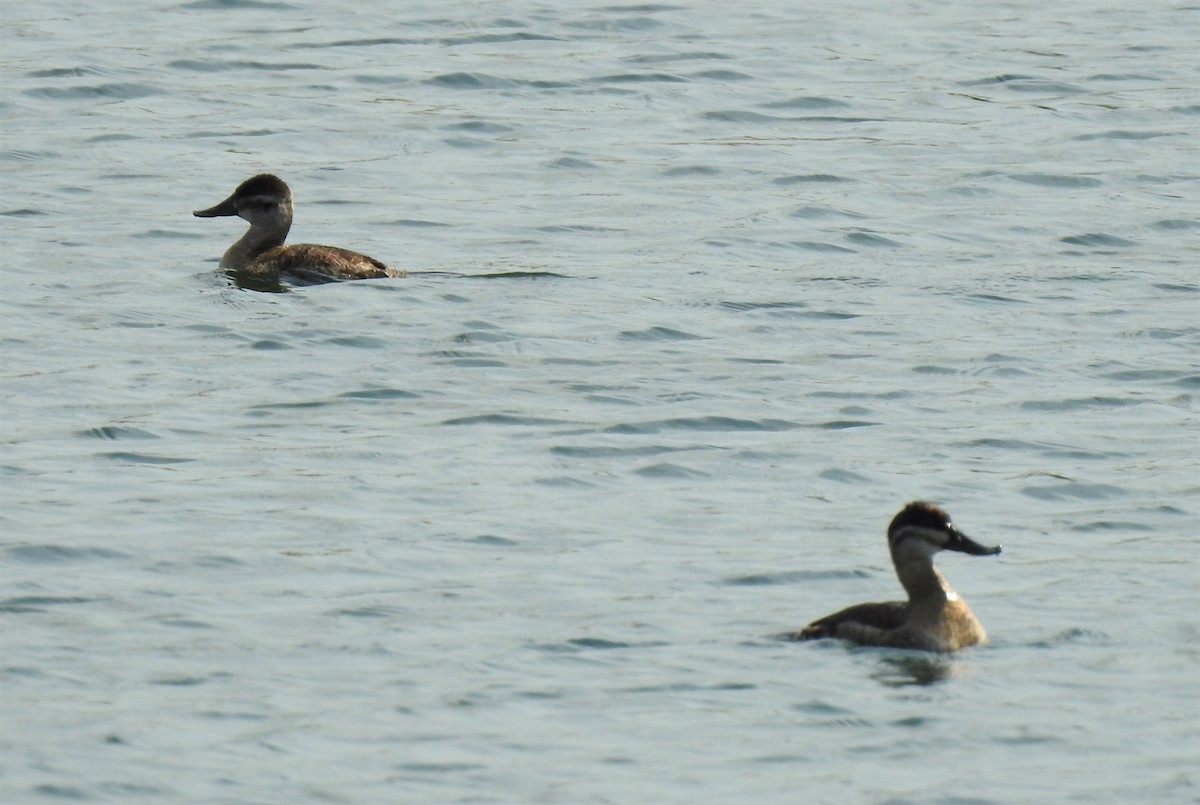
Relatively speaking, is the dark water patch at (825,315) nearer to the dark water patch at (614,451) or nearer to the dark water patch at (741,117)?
the dark water patch at (614,451)

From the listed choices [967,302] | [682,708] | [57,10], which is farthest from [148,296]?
[57,10]

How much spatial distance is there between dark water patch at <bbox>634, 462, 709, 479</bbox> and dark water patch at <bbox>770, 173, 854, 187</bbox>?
8390 millimetres

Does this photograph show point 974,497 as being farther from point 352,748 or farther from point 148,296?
point 148,296

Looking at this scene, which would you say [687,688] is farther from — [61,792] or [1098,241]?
[1098,241]

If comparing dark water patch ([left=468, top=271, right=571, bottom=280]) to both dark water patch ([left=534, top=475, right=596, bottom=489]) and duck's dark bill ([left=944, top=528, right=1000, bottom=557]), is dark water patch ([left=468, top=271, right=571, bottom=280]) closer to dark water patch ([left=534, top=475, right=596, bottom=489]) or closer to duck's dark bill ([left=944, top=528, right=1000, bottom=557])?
dark water patch ([left=534, top=475, right=596, bottom=489])

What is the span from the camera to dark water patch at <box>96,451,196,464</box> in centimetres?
1345

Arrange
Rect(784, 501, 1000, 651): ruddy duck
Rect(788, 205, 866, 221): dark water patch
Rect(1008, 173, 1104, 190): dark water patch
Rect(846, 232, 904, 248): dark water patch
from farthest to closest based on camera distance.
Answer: Rect(1008, 173, 1104, 190): dark water patch
Rect(788, 205, 866, 221): dark water patch
Rect(846, 232, 904, 248): dark water patch
Rect(784, 501, 1000, 651): ruddy duck

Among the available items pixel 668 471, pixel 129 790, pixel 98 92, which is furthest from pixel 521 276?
pixel 129 790

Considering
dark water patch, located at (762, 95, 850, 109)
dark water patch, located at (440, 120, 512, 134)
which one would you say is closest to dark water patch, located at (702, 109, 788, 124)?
dark water patch, located at (762, 95, 850, 109)

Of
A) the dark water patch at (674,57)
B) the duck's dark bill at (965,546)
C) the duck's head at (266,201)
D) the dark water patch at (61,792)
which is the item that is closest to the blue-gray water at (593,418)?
the dark water patch at (61,792)

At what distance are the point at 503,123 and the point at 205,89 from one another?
10.3 feet

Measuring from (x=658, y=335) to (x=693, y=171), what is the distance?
5563mm

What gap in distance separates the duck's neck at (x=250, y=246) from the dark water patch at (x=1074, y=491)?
23.3ft

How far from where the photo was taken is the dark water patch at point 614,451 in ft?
45.3
